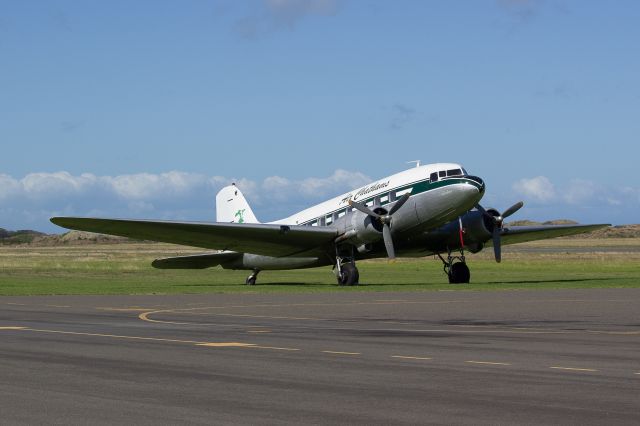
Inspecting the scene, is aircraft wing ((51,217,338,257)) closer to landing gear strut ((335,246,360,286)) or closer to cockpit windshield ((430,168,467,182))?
landing gear strut ((335,246,360,286))

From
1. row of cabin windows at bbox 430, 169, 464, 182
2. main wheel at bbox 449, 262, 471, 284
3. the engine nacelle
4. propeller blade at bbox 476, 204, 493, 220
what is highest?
row of cabin windows at bbox 430, 169, 464, 182

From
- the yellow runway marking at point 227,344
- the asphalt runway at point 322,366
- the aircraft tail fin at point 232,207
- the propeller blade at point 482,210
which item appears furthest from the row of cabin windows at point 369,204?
the yellow runway marking at point 227,344

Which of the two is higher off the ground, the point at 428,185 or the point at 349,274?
the point at 428,185

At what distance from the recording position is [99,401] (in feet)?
40.5

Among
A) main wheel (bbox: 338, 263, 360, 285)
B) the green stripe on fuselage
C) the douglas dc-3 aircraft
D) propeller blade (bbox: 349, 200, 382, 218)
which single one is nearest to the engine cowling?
the douglas dc-3 aircraft

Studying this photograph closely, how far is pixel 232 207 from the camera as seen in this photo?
59.8 metres

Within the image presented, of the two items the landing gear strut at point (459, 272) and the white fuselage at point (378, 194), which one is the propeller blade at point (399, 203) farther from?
the landing gear strut at point (459, 272)

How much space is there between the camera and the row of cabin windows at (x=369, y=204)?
158 ft

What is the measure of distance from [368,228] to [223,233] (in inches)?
259

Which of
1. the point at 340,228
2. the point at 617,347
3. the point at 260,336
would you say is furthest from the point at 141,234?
the point at 617,347

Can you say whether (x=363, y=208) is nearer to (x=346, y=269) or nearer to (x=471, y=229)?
(x=346, y=269)

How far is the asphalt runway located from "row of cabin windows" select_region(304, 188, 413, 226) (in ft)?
57.4

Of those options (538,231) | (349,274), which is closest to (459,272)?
(349,274)

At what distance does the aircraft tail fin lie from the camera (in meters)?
58.9
